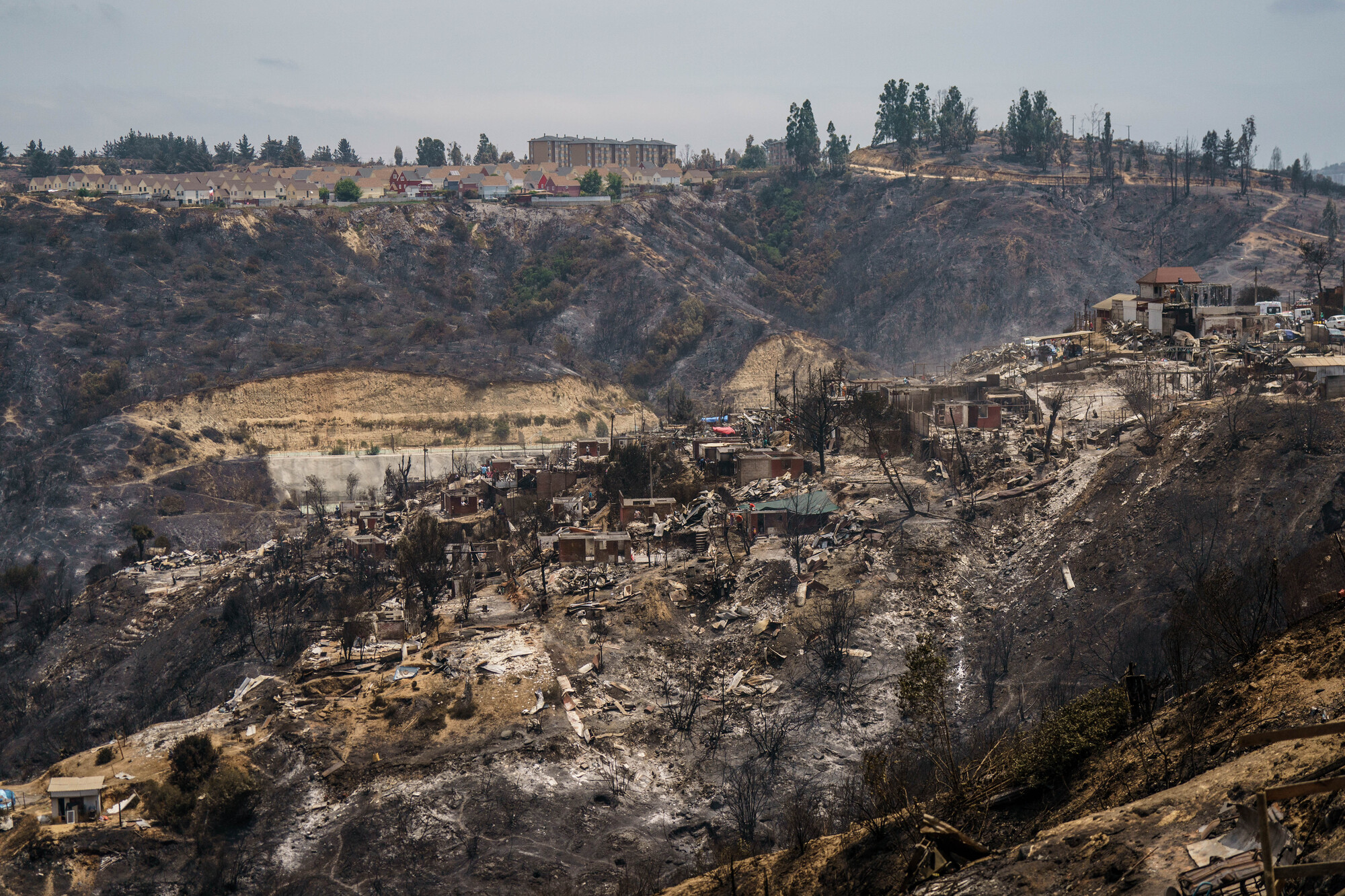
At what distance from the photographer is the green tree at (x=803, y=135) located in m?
106

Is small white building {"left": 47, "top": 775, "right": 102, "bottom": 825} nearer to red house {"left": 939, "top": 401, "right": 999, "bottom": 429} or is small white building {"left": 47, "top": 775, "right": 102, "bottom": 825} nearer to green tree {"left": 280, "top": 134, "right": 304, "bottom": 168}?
red house {"left": 939, "top": 401, "right": 999, "bottom": 429}

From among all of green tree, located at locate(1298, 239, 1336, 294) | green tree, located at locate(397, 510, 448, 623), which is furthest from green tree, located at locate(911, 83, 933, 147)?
green tree, located at locate(397, 510, 448, 623)

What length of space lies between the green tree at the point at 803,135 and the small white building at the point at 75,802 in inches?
3639

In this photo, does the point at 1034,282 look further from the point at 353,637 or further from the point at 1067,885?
the point at 1067,885

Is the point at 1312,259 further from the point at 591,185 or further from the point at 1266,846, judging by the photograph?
the point at 591,185

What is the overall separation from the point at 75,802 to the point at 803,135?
93235 mm

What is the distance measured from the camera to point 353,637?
32.6 metres

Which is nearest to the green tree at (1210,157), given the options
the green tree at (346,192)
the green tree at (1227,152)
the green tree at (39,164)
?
the green tree at (1227,152)

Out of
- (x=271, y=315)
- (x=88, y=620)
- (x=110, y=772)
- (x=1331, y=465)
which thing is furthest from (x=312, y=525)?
(x=1331, y=465)

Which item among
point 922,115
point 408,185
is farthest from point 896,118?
point 408,185

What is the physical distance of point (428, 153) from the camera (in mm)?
124250

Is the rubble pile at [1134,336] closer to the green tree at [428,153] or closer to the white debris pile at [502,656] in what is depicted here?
the white debris pile at [502,656]

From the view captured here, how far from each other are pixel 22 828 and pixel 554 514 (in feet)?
71.6

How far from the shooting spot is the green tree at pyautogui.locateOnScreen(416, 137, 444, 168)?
407 feet
